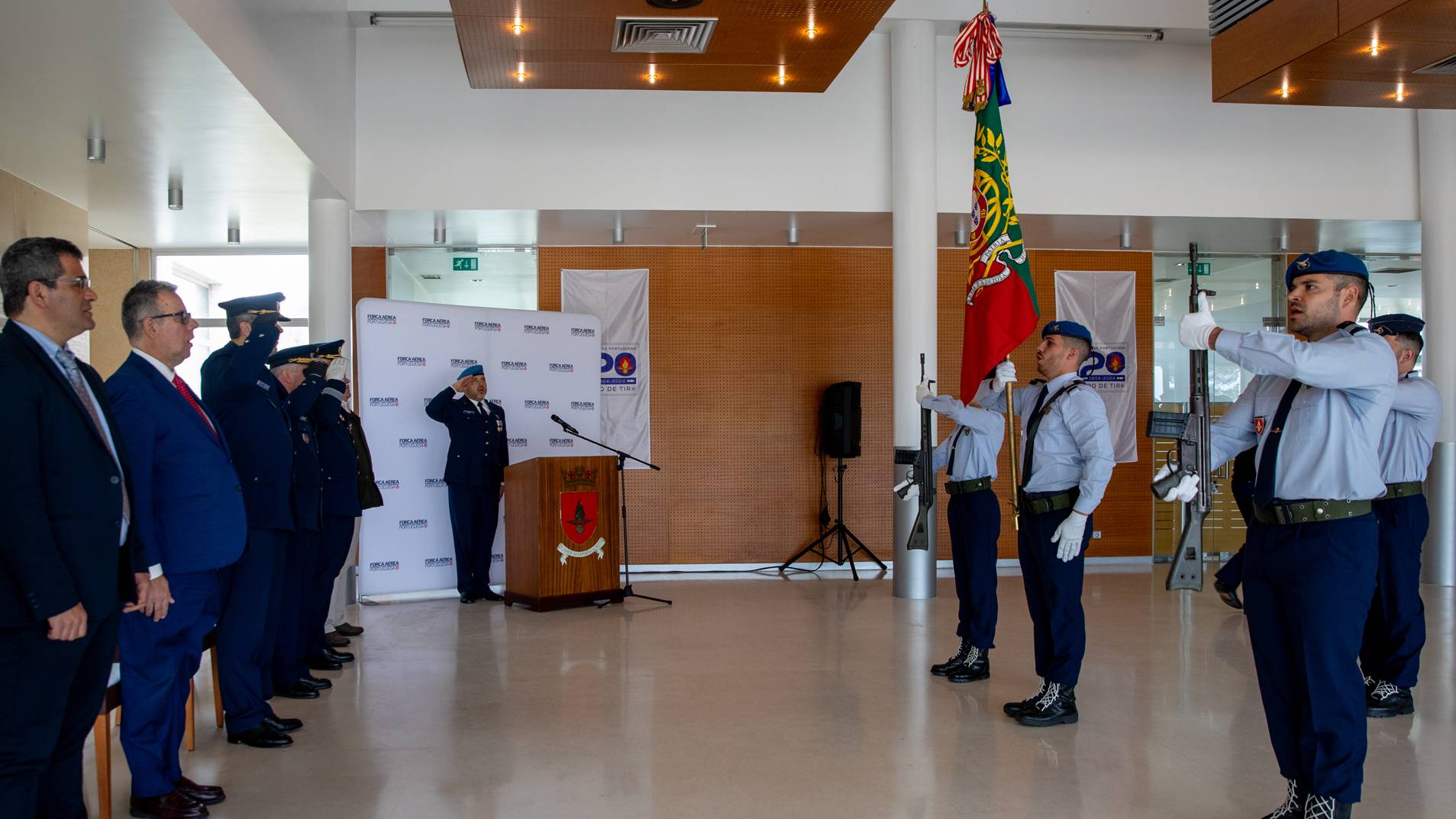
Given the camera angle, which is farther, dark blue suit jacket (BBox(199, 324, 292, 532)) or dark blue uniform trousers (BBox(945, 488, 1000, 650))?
dark blue uniform trousers (BBox(945, 488, 1000, 650))

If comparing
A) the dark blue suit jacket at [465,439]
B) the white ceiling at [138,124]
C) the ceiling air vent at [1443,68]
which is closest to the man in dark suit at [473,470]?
the dark blue suit jacket at [465,439]

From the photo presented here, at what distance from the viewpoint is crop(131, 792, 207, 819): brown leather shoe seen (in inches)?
137

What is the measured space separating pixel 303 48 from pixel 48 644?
5.16 meters

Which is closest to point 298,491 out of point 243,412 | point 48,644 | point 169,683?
point 243,412

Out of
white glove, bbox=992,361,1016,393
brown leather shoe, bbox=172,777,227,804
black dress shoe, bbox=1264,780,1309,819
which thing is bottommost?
brown leather shoe, bbox=172,777,227,804

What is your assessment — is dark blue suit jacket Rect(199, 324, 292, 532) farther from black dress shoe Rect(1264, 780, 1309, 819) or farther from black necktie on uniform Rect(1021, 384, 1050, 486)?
black dress shoe Rect(1264, 780, 1309, 819)

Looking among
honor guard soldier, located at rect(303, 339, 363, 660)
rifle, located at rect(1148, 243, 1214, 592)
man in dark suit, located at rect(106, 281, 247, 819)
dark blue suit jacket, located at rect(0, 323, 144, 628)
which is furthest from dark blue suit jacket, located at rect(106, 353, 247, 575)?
rifle, located at rect(1148, 243, 1214, 592)

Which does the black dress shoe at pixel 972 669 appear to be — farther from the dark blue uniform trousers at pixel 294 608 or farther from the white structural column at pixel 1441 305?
the white structural column at pixel 1441 305

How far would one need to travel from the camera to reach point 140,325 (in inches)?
137

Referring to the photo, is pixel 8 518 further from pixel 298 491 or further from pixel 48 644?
pixel 298 491

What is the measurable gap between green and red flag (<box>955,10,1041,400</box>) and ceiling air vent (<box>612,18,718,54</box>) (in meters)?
1.81

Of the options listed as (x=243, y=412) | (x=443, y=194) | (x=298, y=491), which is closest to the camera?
(x=243, y=412)

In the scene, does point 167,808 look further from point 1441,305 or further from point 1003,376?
point 1441,305

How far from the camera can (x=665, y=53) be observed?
649cm
